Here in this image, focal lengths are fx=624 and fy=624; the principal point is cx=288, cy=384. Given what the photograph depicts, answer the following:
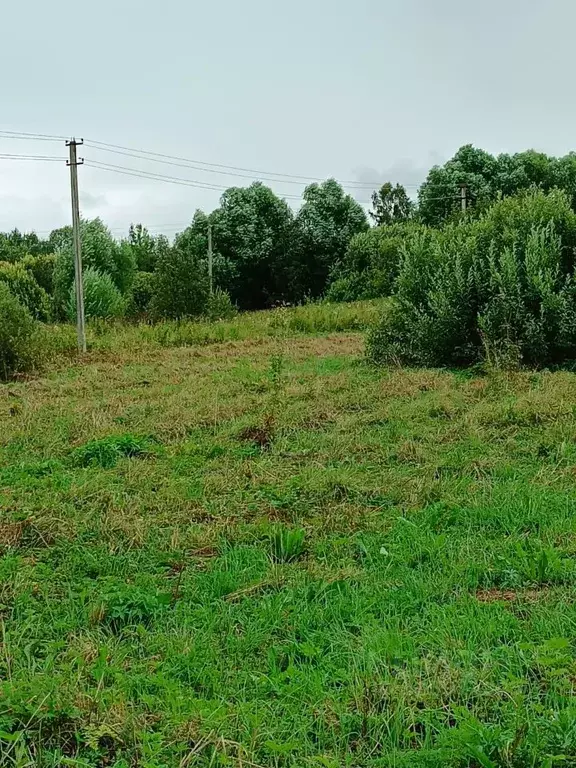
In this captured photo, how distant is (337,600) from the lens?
290 cm

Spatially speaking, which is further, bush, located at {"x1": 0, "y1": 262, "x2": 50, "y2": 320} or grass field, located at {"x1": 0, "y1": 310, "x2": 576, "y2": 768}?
bush, located at {"x1": 0, "y1": 262, "x2": 50, "y2": 320}

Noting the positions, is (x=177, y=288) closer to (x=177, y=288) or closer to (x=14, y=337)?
(x=177, y=288)

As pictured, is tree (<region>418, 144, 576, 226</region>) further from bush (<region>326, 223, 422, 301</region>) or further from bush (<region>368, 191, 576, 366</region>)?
bush (<region>368, 191, 576, 366</region>)

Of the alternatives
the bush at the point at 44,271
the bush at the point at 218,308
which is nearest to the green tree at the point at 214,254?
the bush at the point at 44,271

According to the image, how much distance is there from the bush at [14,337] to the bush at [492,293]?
6.19 m

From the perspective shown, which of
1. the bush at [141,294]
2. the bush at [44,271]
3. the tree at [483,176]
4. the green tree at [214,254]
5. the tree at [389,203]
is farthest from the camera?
the tree at [389,203]

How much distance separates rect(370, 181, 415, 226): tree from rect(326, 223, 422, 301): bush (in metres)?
13.9

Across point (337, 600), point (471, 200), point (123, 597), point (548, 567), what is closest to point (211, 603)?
point (123, 597)

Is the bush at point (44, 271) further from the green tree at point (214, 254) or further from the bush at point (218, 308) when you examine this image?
the bush at point (218, 308)

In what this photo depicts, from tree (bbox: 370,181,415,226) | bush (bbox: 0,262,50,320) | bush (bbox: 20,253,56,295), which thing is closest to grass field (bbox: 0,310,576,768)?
bush (bbox: 0,262,50,320)

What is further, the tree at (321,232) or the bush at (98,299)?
the tree at (321,232)

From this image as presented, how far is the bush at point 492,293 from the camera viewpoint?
9562 millimetres

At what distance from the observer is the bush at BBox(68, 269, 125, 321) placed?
21812mm

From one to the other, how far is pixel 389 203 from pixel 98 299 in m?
28.7
